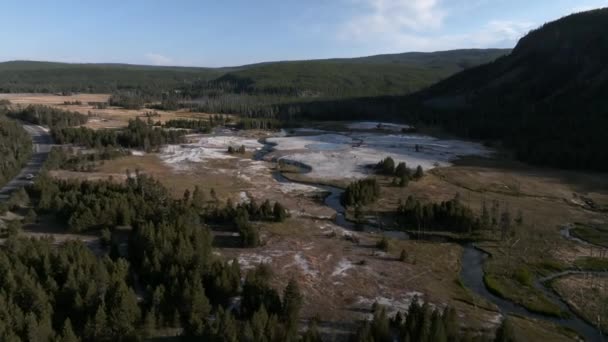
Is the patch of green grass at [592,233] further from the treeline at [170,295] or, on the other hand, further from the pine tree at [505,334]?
the treeline at [170,295]

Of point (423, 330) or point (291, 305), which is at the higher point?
point (423, 330)

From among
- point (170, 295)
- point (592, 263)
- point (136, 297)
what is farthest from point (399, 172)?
point (136, 297)

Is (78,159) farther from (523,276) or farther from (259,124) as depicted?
(523,276)

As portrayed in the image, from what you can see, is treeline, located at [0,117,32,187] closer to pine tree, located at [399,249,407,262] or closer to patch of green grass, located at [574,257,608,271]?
pine tree, located at [399,249,407,262]

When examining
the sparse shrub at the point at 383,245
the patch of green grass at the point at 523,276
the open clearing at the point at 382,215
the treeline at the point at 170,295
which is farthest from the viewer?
the sparse shrub at the point at 383,245

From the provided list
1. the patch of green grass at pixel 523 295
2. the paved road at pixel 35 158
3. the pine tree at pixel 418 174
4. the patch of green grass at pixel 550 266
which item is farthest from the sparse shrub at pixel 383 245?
the paved road at pixel 35 158

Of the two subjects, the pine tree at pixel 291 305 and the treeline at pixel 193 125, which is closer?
the pine tree at pixel 291 305
